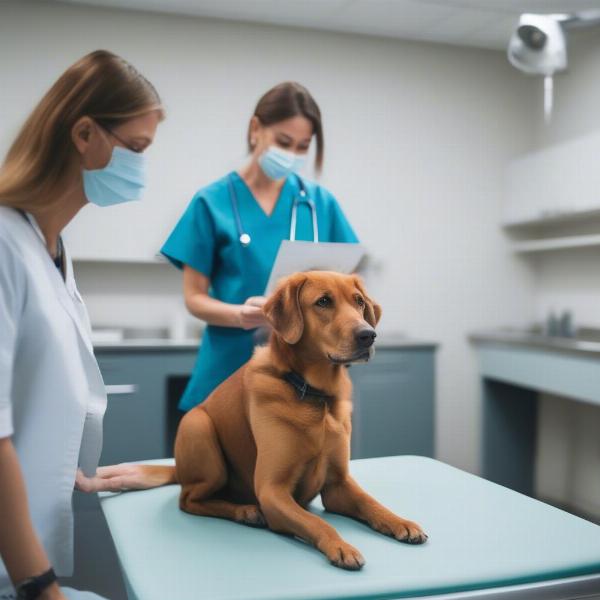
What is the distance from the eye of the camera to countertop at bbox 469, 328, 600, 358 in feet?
8.73

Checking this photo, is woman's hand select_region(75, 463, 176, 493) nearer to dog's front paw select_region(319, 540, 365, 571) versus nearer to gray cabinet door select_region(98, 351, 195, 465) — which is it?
dog's front paw select_region(319, 540, 365, 571)

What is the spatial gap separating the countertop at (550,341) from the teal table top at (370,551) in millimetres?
1704

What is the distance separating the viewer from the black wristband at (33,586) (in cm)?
70

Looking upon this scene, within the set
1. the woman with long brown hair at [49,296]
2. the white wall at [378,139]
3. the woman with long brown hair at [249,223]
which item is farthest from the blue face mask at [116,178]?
the white wall at [378,139]

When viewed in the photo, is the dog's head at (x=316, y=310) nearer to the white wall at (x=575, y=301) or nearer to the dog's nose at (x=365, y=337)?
the dog's nose at (x=365, y=337)

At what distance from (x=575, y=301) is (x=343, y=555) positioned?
2.94 metres

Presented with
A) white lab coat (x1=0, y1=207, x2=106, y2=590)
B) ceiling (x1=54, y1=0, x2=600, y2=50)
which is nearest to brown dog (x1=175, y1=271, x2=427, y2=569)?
white lab coat (x1=0, y1=207, x2=106, y2=590)

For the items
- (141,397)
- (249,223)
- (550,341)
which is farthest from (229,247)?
(550,341)

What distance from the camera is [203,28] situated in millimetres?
2928

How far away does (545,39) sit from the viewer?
1429 millimetres

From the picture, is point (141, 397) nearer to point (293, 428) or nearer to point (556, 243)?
point (293, 428)

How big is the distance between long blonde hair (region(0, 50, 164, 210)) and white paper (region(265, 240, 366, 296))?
351 mm

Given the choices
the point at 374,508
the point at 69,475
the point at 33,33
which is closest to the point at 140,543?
the point at 69,475

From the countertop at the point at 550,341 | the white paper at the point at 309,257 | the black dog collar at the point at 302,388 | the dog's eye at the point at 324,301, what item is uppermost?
the white paper at the point at 309,257
